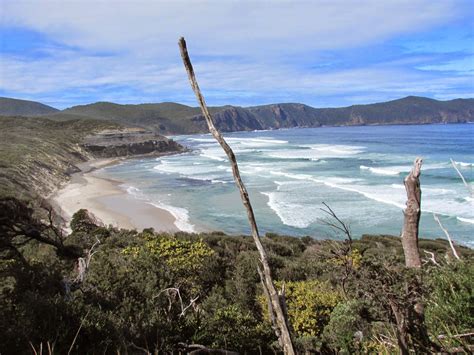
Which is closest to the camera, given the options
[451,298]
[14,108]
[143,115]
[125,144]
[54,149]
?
[451,298]

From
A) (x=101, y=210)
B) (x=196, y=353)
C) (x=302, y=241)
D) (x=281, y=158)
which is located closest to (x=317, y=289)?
(x=196, y=353)

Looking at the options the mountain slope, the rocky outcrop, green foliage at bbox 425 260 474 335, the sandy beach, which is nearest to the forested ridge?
green foliage at bbox 425 260 474 335

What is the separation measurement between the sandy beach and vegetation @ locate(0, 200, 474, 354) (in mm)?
13655

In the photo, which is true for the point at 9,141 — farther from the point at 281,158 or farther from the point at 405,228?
the point at 405,228

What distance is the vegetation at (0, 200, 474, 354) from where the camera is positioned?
155 inches

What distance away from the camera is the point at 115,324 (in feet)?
17.7

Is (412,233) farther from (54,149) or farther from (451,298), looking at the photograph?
(54,149)

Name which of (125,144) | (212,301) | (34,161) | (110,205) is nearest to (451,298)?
(212,301)

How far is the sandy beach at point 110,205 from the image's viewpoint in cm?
2731

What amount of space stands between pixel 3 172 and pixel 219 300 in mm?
32766

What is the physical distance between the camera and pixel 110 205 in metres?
32.7

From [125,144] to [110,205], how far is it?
170 feet

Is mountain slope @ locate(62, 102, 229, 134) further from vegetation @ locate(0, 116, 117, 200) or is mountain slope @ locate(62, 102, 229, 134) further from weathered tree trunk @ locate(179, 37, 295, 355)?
weathered tree trunk @ locate(179, 37, 295, 355)

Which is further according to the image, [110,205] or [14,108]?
[14,108]
